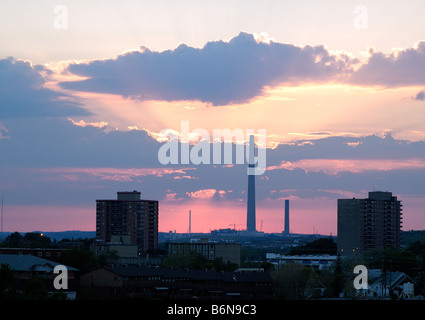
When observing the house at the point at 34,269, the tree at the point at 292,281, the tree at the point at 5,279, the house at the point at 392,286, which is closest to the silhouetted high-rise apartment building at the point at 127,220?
the tree at the point at 292,281

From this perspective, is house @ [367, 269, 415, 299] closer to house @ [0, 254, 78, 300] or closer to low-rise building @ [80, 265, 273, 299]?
low-rise building @ [80, 265, 273, 299]

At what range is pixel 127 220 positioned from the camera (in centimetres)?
19475

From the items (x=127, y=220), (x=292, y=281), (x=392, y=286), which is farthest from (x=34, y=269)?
(x=127, y=220)

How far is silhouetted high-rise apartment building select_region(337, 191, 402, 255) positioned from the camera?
184900 millimetres

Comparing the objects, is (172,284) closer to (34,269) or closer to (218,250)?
(34,269)

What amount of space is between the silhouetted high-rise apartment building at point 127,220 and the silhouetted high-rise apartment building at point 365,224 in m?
48.2

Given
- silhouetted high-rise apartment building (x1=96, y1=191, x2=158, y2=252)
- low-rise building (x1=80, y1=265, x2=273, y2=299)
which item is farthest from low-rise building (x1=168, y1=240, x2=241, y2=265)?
low-rise building (x1=80, y1=265, x2=273, y2=299)

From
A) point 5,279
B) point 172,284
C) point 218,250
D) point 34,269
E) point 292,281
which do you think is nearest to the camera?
point 5,279

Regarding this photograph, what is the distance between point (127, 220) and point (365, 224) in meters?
59.2

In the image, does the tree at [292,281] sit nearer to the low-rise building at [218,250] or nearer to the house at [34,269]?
the house at [34,269]

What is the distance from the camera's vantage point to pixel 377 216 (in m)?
192

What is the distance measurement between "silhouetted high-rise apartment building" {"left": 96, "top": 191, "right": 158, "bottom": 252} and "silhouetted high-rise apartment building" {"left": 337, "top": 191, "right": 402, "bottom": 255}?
48206 millimetres
